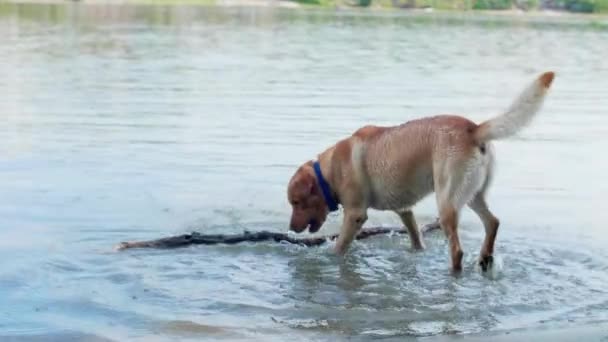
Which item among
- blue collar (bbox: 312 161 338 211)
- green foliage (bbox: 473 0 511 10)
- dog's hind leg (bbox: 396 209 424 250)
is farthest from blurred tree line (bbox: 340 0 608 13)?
blue collar (bbox: 312 161 338 211)

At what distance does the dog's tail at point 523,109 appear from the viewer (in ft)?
23.7

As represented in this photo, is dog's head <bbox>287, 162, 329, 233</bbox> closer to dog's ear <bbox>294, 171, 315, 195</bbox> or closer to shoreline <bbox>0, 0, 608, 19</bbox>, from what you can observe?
dog's ear <bbox>294, 171, 315, 195</bbox>

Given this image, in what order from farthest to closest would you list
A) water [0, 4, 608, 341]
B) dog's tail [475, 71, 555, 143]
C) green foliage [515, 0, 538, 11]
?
green foliage [515, 0, 538, 11] < dog's tail [475, 71, 555, 143] < water [0, 4, 608, 341]

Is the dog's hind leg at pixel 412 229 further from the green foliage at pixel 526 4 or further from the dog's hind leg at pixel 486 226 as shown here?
the green foliage at pixel 526 4

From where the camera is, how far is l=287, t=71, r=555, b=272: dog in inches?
298

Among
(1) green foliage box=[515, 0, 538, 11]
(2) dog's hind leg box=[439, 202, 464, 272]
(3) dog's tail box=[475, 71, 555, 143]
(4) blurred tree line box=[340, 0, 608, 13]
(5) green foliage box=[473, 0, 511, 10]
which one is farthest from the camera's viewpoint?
(5) green foliage box=[473, 0, 511, 10]

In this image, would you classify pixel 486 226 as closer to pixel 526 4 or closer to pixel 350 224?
pixel 350 224

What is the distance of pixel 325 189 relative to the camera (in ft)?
28.9

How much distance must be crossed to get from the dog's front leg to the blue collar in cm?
20

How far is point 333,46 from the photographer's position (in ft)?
128

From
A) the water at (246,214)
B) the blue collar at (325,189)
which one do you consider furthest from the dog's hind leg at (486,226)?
the blue collar at (325,189)

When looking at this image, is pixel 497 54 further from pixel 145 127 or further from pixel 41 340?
pixel 41 340

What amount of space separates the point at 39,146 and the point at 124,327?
7578mm

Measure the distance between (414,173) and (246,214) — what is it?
2523mm
